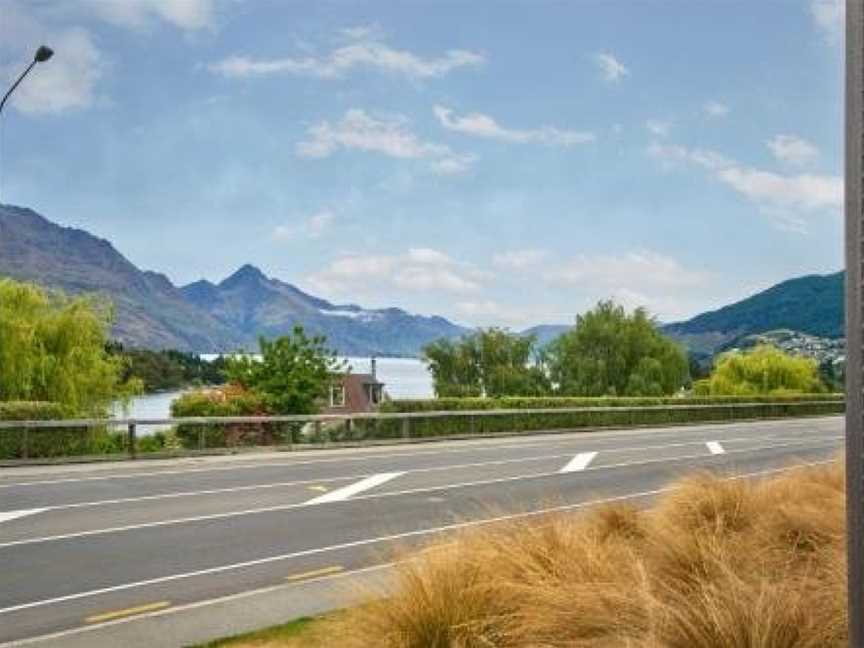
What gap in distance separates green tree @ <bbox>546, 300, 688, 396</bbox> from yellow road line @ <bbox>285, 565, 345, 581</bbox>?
244 ft

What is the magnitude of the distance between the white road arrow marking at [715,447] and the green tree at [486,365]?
2552 inches

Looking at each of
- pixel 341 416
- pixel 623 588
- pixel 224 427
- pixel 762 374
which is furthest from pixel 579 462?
pixel 762 374

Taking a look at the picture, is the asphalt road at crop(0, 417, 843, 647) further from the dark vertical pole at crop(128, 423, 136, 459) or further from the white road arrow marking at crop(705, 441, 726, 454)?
the dark vertical pole at crop(128, 423, 136, 459)

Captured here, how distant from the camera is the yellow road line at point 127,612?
8672mm

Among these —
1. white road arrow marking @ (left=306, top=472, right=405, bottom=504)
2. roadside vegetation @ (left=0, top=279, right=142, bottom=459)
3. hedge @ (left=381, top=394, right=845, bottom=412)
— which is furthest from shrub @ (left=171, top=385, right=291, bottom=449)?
roadside vegetation @ (left=0, top=279, right=142, bottom=459)

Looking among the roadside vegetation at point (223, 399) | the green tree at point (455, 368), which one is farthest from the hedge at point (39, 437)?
the green tree at point (455, 368)

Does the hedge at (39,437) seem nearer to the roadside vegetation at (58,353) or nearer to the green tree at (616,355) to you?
the roadside vegetation at (58,353)

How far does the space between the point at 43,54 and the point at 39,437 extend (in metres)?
7.85

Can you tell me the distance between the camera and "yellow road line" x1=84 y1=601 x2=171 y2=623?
8672mm

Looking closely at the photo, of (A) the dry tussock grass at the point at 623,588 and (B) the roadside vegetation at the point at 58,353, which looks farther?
(B) the roadside vegetation at the point at 58,353

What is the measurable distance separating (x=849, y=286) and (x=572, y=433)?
3179cm

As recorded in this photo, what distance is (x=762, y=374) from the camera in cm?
7869

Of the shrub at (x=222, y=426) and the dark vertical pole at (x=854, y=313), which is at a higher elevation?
the dark vertical pole at (x=854, y=313)

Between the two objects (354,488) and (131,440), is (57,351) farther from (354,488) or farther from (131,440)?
(354,488)
